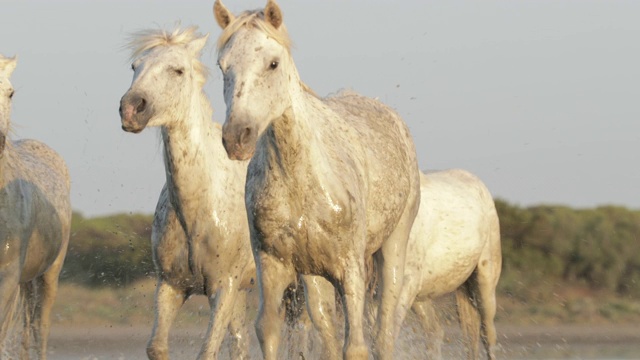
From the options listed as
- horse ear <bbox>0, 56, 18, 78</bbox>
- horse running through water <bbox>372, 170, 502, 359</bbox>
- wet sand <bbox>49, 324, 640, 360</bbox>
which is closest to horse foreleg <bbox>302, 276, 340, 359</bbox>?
horse ear <bbox>0, 56, 18, 78</bbox>

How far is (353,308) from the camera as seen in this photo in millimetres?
7535

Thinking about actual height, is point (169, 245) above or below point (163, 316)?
above

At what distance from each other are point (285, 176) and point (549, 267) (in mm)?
14847

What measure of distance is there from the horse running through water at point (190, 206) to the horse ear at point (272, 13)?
1.74 metres

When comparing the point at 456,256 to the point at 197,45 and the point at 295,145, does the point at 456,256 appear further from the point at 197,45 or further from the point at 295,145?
the point at 295,145

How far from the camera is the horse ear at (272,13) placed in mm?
7266

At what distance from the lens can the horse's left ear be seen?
9352 mm

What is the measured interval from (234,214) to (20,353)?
3.58 m

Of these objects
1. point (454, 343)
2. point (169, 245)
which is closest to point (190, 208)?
→ point (169, 245)

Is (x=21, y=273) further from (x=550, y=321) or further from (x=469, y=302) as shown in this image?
(x=550, y=321)

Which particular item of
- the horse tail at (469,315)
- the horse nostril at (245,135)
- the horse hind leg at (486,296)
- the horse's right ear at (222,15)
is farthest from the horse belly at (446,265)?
the horse nostril at (245,135)

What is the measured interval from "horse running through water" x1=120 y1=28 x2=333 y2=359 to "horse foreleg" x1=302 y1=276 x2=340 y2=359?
11.9 inches

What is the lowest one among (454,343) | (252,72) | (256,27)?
(454,343)

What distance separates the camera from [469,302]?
43.7 feet
